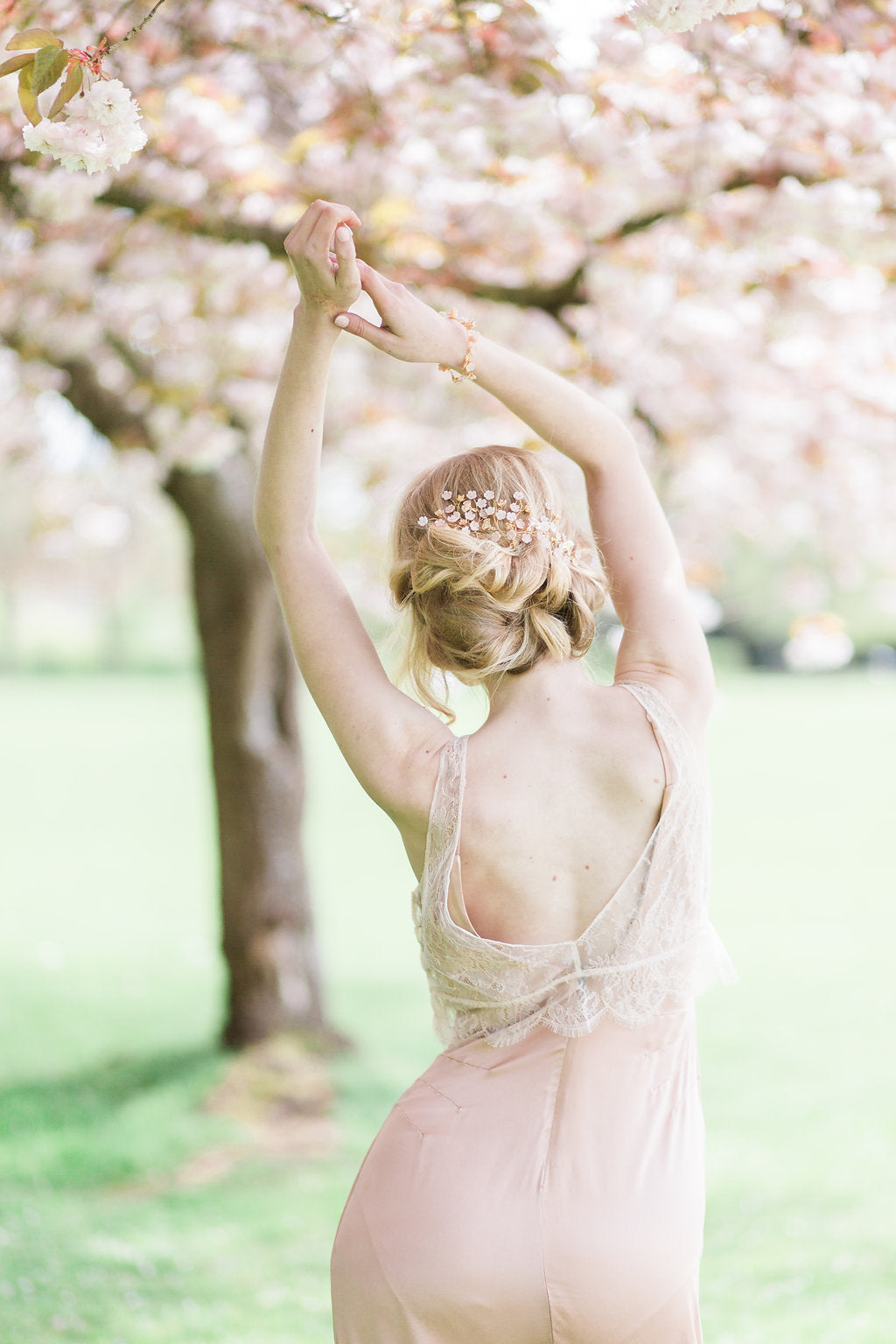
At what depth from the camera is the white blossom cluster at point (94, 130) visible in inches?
62.3

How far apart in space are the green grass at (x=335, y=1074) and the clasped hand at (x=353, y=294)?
9.45ft

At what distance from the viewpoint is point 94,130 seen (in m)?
1.60

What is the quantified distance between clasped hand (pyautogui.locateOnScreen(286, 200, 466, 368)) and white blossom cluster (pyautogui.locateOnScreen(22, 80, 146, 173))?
0.30m

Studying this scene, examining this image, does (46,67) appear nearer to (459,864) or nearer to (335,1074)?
(459,864)

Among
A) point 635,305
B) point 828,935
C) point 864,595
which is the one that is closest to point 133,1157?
point 635,305

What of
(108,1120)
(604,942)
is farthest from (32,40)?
(108,1120)

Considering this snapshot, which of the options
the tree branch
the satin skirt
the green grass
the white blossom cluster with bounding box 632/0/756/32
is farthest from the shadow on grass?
the white blossom cluster with bounding box 632/0/756/32

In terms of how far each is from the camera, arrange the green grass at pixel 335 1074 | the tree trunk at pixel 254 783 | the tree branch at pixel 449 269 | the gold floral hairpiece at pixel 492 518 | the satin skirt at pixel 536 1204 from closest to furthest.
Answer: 1. the satin skirt at pixel 536 1204
2. the gold floral hairpiece at pixel 492 518
3. the tree branch at pixel 449 269
4. the green grass at pixel 335 1074
5. the tree trunk at pixel 254 783

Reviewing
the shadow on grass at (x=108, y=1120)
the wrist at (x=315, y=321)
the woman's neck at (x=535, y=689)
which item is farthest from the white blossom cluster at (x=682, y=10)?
the shadow on grass at (x=108, y=1120)

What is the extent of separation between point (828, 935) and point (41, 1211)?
663 centimetres

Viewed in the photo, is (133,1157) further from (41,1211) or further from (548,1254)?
(548,1254)

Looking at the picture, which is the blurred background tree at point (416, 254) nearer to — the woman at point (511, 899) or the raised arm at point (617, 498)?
the raised arm at point (617, 498)

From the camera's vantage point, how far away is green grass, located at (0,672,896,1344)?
3.65 m

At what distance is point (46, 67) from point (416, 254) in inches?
95.3
